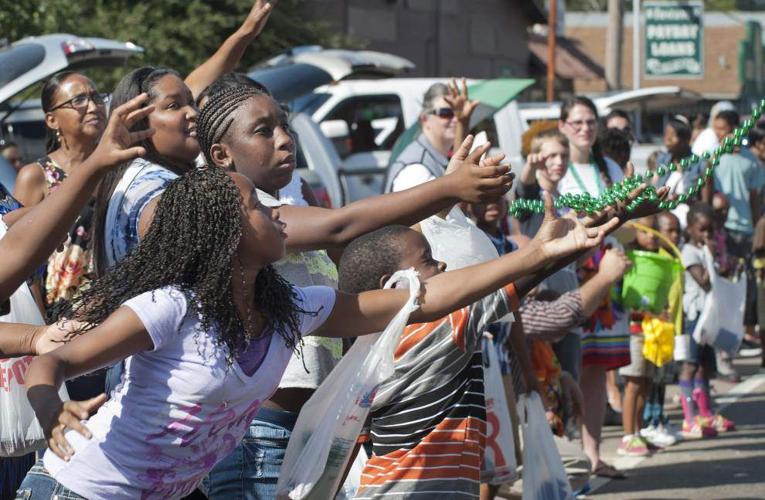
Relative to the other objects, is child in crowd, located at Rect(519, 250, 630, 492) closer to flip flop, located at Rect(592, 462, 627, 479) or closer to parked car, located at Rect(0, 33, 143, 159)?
flip flop, located at Rect(592, 462, 627, 479)

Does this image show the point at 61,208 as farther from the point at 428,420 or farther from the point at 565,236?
the point at 428,420

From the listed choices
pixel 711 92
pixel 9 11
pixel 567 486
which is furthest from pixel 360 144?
pixel 711 92

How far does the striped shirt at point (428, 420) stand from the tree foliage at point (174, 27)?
40.4 ft

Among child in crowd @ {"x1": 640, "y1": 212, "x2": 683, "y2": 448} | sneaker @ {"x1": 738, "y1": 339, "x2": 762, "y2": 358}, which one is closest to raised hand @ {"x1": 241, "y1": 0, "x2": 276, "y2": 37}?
child in crowd @ {"x1": 640, "y1": 212, "x2": 683, "y2": 448}

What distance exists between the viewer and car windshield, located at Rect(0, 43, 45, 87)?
7.64m

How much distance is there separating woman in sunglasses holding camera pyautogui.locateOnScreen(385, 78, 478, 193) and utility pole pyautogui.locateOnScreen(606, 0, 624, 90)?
23.1 m

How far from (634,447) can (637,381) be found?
0.40 meters

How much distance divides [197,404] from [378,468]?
1.32 meters

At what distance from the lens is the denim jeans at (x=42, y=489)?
348 cm

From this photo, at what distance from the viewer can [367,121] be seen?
14172mm

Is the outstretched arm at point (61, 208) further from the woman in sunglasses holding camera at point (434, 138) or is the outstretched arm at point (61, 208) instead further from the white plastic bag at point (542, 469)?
the white plastic bag at point (542, 469)

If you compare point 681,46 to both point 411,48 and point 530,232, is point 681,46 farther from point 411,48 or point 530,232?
point 530,232

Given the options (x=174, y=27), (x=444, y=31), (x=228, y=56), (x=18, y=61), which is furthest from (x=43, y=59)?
(x=444, y=31)

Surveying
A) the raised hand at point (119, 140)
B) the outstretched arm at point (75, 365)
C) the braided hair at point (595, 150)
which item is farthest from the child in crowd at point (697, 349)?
the outstretched arm at point (75, 365)
